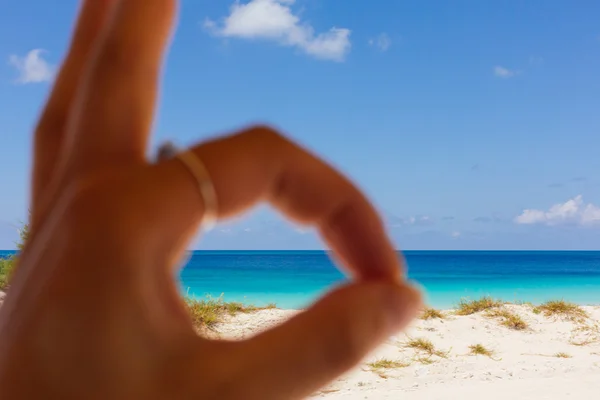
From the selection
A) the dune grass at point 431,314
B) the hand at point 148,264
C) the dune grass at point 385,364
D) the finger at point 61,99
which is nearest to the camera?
the hand at point 148,264

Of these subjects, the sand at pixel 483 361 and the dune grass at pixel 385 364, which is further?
the dune grass at pixel 385 364

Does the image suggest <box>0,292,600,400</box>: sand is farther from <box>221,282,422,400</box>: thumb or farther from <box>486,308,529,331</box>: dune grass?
<box>221,282,422,400</box>: thumb

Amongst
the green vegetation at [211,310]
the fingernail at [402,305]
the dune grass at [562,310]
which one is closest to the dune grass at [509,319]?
the dune grass at [562,310]

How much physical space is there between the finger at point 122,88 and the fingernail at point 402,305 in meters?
0.15

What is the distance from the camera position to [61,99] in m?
0.43

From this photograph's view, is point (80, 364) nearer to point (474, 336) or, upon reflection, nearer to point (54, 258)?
point (54, 258)

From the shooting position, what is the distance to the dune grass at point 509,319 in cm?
479

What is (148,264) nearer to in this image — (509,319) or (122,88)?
(122,88)

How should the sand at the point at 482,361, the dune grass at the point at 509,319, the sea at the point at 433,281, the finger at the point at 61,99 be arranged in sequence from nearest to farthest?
the finger at the point at 61,99 < the sand at the point at 482,361 < the dune grass at the point at 509,319 < the sea at the point at 433,281

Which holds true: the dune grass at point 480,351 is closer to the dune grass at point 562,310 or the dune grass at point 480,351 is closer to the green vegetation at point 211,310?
the dune grass at point 562,310

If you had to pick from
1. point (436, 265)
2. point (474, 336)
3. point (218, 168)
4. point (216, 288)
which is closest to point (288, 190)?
point (218, 168)

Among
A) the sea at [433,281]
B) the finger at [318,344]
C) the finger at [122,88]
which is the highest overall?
the finger at [122,88]

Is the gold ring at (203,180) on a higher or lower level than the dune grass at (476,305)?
higher

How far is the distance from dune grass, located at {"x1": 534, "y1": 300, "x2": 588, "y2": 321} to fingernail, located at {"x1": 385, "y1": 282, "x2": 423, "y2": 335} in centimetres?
525
